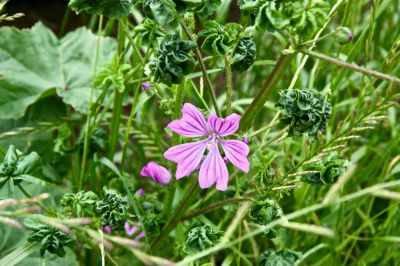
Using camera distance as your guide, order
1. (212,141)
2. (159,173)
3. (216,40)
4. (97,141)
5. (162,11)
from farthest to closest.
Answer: (97,141) < (159,173) < (212,141) < (216,40) < (162,11)

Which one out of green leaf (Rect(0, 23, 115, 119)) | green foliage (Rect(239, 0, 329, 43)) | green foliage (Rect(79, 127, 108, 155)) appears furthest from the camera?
green leaf (Rect(0, 23, 115, 119))

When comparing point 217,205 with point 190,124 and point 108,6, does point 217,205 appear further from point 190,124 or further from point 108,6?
point 108,6

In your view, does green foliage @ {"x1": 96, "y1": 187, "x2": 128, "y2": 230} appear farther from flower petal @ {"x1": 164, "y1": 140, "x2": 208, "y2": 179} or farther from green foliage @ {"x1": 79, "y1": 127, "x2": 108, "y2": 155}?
green foliage @ {"x1": 79, "y1": 127, "x2": 108, "y2": 155}

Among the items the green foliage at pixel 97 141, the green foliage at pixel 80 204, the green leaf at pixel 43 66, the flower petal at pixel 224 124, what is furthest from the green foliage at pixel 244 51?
the green leaf at pixel 43 66

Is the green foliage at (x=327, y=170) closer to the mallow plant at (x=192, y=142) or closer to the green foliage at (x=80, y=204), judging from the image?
the mallow plant at (x=192, y=142)

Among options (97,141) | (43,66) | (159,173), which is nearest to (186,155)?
(159,173)

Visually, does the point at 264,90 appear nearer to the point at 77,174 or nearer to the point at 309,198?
the point at 309,198

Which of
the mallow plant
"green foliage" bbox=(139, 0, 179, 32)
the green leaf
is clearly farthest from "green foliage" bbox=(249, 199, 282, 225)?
the green leaf
